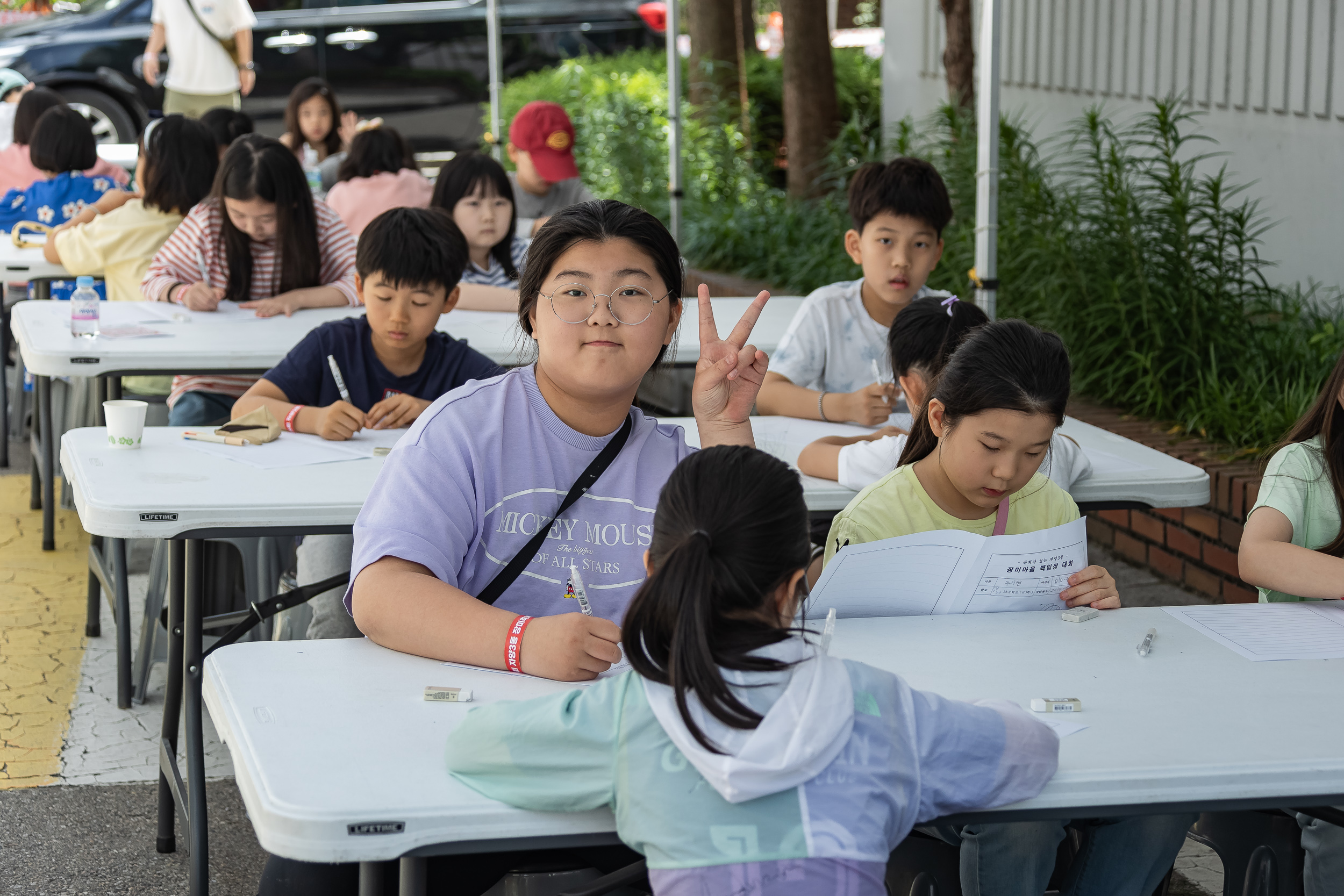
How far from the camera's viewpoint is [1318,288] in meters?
5.41

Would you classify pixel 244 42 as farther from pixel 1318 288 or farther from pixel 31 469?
pixel 1318 288

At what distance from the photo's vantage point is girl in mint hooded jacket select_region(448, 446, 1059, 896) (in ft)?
4.65

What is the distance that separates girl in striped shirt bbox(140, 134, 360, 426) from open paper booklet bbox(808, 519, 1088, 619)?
8.22 feet

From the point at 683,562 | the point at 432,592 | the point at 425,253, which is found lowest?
the point at 432,592

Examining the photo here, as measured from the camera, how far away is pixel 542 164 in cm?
601

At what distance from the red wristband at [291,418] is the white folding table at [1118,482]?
0.86m

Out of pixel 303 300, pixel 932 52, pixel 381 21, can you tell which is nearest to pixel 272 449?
pixel 303 300

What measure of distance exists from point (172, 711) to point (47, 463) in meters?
1.85

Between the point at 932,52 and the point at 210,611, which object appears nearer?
the point at 210,611

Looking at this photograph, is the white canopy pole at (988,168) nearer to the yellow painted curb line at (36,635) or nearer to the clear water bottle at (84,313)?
the clear water bottle at (84,313)

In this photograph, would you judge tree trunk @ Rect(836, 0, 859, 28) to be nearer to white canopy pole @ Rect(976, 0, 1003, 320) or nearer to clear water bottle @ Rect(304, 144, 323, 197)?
clear water bottle @ Rect(304, 144, 323, 197)

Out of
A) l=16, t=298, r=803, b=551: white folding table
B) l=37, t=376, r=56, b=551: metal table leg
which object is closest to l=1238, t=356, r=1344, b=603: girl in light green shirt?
l=16, t=298, r=803, b=551: white folding table

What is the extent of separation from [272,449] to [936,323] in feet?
4.55

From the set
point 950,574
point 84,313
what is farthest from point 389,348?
point 950,574
